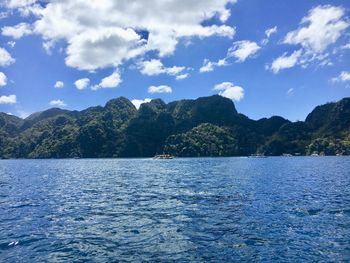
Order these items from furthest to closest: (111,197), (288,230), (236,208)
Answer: (111,197) < (236,208) < (288,230)

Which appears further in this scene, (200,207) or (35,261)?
(200,207)

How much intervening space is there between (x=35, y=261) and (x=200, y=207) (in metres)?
23.1

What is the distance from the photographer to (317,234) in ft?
91.8

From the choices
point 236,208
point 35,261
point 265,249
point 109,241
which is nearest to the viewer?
point 35,261

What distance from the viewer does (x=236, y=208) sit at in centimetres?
4088

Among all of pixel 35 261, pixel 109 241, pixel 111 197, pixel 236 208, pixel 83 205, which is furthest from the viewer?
pixel 111 197

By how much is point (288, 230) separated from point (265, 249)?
6.40m

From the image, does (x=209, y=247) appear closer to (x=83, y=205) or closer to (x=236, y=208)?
(x=236, y=208)

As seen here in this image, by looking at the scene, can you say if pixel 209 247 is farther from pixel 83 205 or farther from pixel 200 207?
pixel 83 205

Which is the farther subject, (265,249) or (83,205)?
(83,205)

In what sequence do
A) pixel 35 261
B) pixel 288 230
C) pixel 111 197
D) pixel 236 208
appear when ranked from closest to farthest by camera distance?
pixel 35 261
pixel 288 230
pixel 236 208
pixel 111 197

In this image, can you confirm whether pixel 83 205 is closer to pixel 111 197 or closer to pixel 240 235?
pixel 111 197

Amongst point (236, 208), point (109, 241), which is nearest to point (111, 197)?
point (236, 208)

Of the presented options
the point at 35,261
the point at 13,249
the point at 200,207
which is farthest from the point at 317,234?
the point at 13,249
